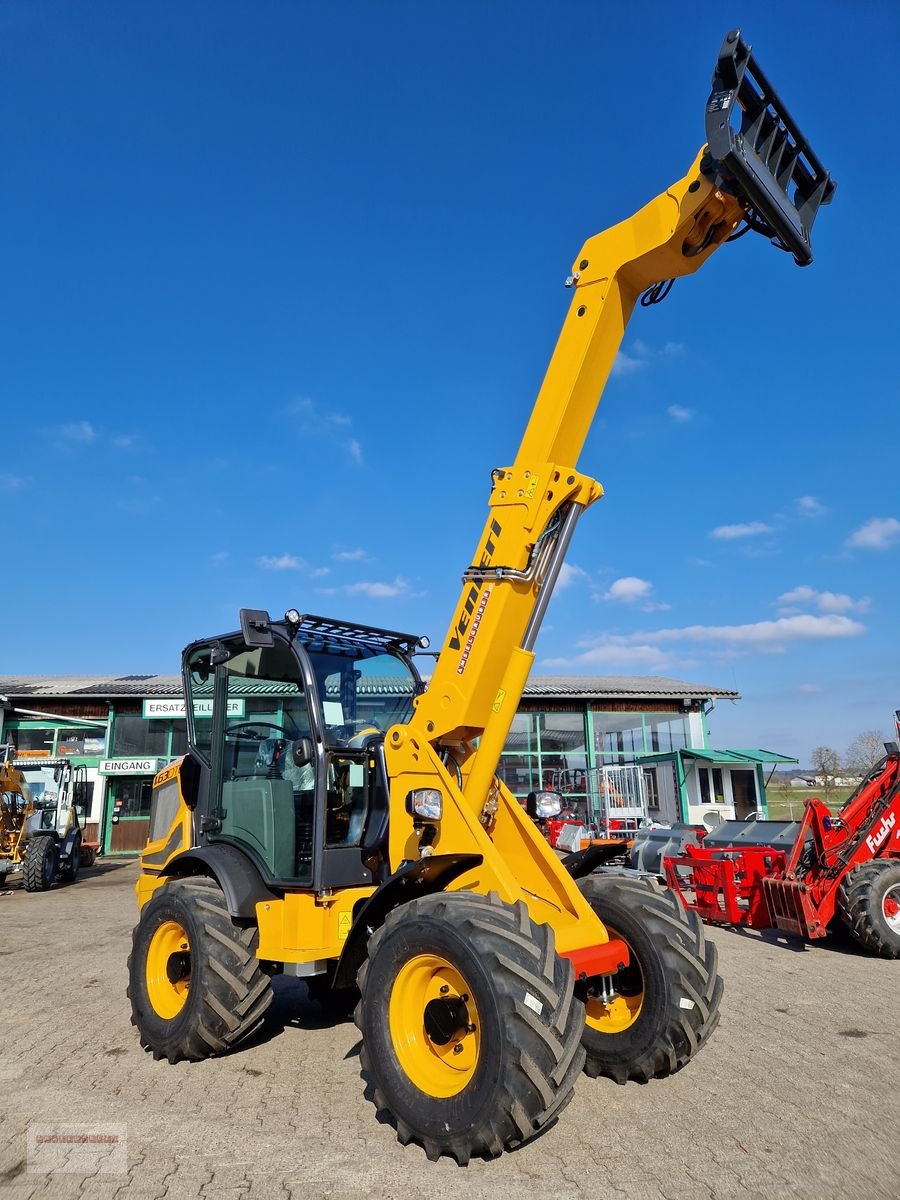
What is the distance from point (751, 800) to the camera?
73.2 ft

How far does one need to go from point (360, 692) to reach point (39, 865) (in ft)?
43.3

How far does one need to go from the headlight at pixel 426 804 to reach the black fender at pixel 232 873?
4.47 feet

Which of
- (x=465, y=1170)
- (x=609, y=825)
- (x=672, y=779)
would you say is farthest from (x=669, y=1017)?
(x=672, y=779)

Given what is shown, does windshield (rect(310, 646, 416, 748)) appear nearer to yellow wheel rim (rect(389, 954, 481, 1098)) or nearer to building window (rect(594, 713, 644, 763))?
yellow wheel rim (rect(389, 954, 481, 1098))

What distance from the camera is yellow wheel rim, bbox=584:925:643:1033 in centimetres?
443

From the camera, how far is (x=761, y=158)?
13.5 ft

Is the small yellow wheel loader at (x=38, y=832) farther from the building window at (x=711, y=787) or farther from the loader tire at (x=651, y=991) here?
the building window at (x=711, y=787)

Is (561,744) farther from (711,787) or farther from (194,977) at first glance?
(194,977)

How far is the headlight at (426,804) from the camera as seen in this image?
421 centimetres

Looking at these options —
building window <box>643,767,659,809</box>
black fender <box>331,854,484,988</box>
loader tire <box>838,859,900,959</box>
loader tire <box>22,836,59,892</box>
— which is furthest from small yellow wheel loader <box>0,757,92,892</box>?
building window <box>643,767,659,809</box>

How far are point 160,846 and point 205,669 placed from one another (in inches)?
61.0

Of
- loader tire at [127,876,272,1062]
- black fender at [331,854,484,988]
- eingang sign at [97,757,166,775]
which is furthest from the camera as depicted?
eingang sign at [97,757,166,775]

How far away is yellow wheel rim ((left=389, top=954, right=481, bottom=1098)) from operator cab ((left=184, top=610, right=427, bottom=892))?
99 centimetres

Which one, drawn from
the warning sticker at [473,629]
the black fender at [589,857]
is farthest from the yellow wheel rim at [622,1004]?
the warning sticker at [473,629]
